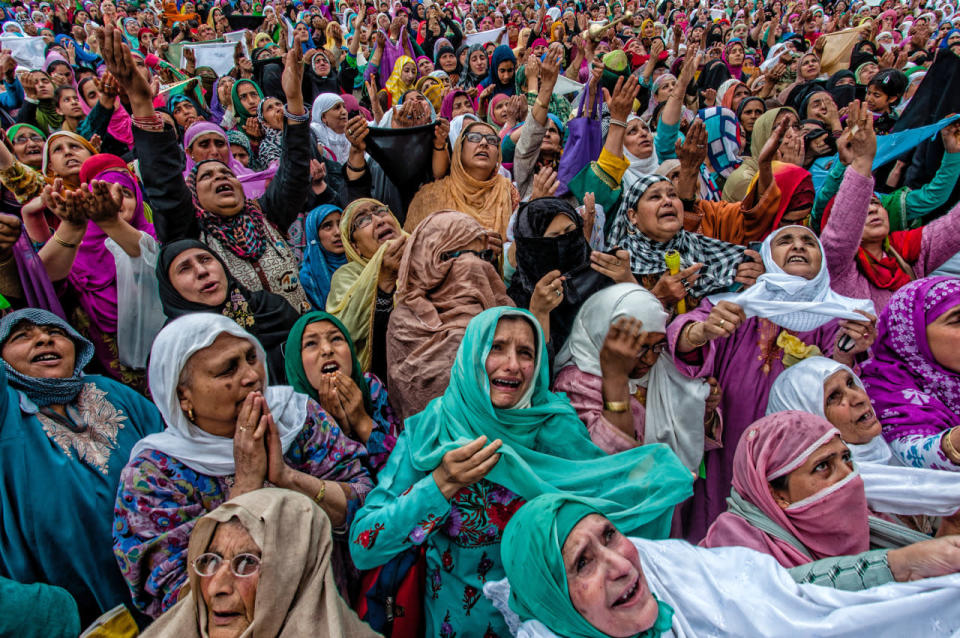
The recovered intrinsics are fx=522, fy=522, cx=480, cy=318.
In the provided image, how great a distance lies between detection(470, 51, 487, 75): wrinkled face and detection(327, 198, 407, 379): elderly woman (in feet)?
16.9

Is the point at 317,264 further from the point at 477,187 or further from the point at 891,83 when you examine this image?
the point at 891,83

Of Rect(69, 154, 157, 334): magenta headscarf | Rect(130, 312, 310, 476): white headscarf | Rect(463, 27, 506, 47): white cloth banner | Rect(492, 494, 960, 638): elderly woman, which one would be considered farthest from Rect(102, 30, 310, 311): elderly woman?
Rect(463, 27, 506, 47): white cloth banner

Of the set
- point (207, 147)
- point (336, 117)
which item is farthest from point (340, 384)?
point (336, 117)

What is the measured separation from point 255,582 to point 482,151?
2.89m

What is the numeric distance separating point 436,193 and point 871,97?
15.5 feet

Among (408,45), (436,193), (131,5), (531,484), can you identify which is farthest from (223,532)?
(131,5)

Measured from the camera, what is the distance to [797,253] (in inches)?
96.8

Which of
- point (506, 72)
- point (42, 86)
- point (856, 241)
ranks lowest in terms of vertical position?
point (856, 241)

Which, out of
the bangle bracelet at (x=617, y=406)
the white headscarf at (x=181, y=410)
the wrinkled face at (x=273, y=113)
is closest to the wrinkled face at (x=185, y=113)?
the wrinkled face at (x=273, y=113)

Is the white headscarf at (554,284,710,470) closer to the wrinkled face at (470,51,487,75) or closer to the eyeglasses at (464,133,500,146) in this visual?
the eyeglasses at (464,133,500,146)

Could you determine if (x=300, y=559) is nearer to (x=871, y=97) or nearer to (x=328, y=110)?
(x=328, y=110)

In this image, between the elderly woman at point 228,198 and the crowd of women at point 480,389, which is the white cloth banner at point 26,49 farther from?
the elderly woman at point 228,198

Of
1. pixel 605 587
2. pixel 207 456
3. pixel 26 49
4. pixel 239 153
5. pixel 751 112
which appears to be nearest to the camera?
pixel 605 587

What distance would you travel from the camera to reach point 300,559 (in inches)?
54.7
